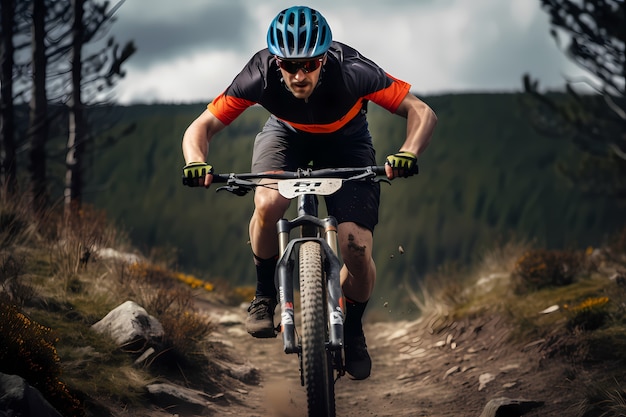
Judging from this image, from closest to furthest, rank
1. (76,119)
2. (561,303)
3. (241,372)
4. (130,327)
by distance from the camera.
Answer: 1. (130,327)
2. (241,372)
3. (561,303)
4. (76,119)

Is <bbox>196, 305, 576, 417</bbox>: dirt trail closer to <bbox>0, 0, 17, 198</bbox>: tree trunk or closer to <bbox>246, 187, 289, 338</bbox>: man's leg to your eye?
<bbox>246, 187, 289, 338</bbox>: man's leg

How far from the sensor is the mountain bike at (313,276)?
13.5 feet

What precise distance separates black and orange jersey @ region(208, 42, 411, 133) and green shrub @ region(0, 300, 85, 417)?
1.72 metres

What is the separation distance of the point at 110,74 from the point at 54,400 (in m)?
10.4

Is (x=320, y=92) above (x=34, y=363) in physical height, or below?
above

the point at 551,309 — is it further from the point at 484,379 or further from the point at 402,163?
the point at 402,163

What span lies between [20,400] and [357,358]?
2.00 metres

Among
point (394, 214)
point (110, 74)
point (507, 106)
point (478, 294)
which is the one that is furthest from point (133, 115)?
point (478, 294)

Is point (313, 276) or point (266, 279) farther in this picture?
point (266, 279)

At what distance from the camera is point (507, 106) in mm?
59906

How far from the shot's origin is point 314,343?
411cm

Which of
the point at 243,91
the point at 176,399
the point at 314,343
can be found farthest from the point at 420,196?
the point at 314,343

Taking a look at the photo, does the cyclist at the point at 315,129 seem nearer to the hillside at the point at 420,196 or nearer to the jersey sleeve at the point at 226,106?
the jersey sleeve at the point at 226,106

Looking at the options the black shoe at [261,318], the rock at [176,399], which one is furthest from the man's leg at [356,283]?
the rock at [176,399]
